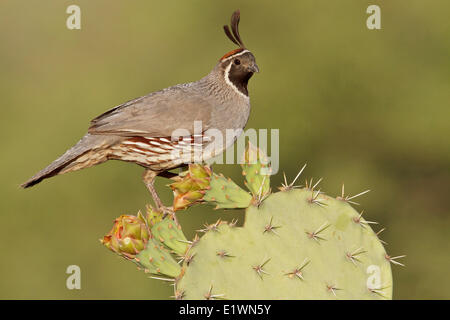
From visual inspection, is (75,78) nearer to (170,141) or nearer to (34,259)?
(34,259)

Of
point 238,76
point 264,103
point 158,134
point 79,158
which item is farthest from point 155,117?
point 264,103

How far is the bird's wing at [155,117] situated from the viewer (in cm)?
349

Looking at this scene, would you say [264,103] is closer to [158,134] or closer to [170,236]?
[158,134]

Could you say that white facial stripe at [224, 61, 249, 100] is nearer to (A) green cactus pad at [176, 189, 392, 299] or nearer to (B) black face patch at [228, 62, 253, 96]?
(B) black face patch at [228, 62, 253, 96]

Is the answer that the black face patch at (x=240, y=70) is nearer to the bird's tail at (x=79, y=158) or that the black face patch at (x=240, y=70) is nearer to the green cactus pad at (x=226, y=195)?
the bird's tail at (x=79, y=158)

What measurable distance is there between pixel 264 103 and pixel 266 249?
4246 mm

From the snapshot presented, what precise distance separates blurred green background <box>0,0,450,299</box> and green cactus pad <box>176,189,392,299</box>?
143 inches

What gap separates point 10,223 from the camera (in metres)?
6.50

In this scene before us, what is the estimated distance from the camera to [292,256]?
8.23 ft

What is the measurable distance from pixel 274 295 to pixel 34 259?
14.4 ft

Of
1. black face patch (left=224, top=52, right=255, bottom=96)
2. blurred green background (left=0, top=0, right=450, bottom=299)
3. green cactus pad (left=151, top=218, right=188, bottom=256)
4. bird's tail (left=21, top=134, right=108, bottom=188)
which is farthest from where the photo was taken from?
blurred green background (left=0, top=0, right=450, bottom=299)

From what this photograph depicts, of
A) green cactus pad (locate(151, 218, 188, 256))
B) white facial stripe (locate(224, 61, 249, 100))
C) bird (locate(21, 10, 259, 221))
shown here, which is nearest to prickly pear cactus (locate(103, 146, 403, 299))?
green cactus pad (locate(151, 218, 188, 256))

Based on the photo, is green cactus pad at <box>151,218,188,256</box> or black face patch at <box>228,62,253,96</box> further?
black face patch at <box>228,62,253,96</box>

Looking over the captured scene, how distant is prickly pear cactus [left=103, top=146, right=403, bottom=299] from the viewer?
8.01 feet
